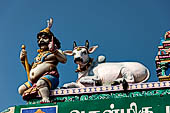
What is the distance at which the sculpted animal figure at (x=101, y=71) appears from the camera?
12891mm

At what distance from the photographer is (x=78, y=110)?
1177 centimetres

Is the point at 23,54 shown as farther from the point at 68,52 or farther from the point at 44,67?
the point at 68,52

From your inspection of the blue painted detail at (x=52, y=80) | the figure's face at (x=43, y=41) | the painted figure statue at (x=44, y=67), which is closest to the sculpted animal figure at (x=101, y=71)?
the blue painted detail at (x=52, y=80)

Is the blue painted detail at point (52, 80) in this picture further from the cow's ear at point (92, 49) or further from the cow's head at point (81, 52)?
the cow's ear at point (92, 49)

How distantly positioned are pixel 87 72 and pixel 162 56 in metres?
2.64

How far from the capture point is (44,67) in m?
13.1

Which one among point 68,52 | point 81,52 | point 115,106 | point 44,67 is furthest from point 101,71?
point 115,106

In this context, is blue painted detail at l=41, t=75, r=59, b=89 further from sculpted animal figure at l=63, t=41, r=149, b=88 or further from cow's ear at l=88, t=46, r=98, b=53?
cow's ear at l=88, t=46, r=98, b=53

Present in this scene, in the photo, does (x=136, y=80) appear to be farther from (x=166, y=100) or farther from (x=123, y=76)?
(x=166, y=100)

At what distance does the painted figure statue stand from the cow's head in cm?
36

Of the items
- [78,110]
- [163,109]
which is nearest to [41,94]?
[78,110]

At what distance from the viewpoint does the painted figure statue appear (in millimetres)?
12602

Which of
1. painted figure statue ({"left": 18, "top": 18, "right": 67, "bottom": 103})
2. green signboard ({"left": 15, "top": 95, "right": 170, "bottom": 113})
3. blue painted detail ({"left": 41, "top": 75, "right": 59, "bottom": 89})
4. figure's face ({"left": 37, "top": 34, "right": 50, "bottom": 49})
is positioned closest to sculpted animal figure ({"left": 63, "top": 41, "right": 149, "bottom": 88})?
blue painted detail ({"left": 41, "top": 75, "right": 59, "bottom": 89})

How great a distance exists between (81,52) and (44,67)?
111 centimetres
